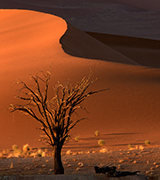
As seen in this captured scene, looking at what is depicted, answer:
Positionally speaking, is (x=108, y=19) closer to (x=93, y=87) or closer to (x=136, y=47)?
(x=136, y=47)

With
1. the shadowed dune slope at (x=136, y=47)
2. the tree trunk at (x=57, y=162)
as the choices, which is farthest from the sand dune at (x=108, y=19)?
the tree trunk at (x=57, y=162)

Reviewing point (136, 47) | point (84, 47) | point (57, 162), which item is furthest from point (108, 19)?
point (57, 162)

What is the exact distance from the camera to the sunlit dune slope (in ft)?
66.9

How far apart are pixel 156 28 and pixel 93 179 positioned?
107 m

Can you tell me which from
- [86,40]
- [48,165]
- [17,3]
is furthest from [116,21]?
[48,165]

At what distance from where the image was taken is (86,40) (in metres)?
46.4

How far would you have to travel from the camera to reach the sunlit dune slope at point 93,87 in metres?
20.4

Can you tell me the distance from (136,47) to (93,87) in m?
53.1

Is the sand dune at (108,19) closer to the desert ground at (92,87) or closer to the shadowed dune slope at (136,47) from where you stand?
the shadowed dune slope at (136,47)

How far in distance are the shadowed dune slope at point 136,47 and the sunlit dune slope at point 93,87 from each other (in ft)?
87.3

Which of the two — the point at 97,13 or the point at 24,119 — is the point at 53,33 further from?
the point at 97,13

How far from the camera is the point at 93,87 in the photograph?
2502 cm

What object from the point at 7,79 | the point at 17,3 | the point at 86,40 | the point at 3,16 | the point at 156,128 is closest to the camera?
the point at 156,128

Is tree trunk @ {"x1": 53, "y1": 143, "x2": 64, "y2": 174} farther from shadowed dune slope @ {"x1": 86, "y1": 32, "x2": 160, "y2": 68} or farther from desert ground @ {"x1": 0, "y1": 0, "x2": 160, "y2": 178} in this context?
shadowed dune slope @ {"x1": 86, "y1": 32, "x2": 160, "y2": 68}
